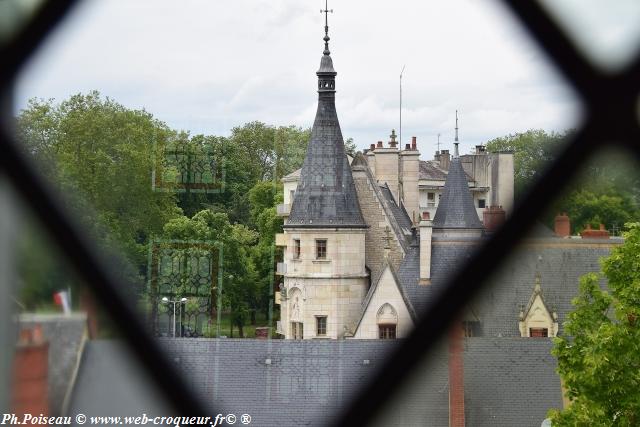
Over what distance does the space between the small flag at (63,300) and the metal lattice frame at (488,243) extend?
39mm

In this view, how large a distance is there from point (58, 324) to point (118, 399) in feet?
0.38

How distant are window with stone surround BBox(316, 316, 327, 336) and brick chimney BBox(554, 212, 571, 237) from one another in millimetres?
9810

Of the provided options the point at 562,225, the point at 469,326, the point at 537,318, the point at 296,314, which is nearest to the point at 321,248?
the point at 296,314

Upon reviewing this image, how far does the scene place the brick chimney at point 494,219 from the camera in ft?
2.35

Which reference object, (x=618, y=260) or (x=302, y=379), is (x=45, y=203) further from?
(x=618, y=260)

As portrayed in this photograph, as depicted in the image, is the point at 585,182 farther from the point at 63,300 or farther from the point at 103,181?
the point at 103,181

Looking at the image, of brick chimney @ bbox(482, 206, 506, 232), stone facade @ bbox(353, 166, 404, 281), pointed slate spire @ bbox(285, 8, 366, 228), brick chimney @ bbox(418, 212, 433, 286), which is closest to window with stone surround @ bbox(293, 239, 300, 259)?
pointed slate spire @ bbox(285, 8, 366, 228)

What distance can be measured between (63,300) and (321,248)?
44.8 feet

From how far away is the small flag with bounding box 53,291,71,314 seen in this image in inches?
25.0

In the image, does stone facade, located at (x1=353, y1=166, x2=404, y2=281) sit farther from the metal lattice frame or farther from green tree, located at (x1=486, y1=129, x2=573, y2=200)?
the metal lattice frame

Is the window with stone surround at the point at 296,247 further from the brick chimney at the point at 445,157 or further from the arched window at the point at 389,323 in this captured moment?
the arched window at the point at 389,323

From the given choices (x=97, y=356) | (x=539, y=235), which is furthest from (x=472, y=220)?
(x=97, y=356)

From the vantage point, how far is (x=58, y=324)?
0.63 meters

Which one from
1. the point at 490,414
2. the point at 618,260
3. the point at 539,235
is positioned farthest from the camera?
the point at 490,414
